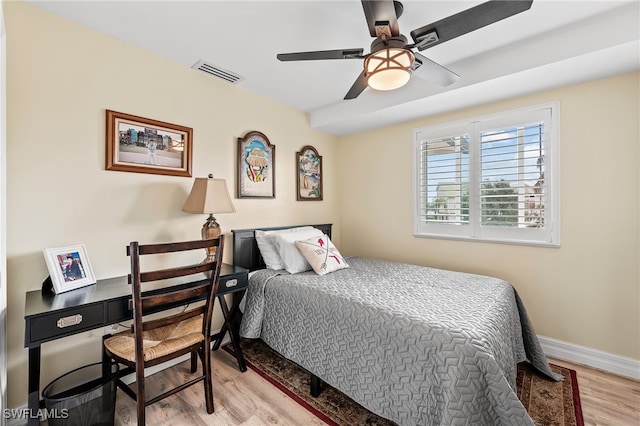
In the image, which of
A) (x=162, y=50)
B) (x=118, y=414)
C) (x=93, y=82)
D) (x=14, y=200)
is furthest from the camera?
(x=162, y=50)

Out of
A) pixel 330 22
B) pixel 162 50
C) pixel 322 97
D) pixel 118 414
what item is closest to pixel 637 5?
pixel 330 22

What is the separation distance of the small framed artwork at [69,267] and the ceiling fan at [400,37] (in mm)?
1797

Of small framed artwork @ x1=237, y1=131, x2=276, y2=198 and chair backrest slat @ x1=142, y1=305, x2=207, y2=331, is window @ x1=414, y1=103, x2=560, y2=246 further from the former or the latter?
chair backrest slat @ x1=142, y1=305, x2=207, y2=331

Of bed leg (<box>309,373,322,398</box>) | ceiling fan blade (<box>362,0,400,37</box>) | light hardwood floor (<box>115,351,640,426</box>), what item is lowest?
light hardwood floor (<box>115,351,640,426</box>)

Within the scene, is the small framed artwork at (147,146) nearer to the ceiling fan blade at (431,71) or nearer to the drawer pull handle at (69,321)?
the drawer pull handle at (69,321)

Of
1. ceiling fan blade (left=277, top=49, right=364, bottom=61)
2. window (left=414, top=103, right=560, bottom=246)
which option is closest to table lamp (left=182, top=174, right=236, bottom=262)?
ceiling fan blade (left=277, top=49, right=364, bottom=61)

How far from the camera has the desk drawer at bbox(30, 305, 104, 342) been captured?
138 cm

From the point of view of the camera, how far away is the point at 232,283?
2.21 m

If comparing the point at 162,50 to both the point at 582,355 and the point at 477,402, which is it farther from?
the point at 582,355

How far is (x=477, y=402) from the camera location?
4.30ft

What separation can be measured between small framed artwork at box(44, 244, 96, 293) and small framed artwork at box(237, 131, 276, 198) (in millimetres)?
1337

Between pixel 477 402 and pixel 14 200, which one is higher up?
pixel 14 200

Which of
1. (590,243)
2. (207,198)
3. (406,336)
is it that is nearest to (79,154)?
(207,198)

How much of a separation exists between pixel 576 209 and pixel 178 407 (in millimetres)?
3322
